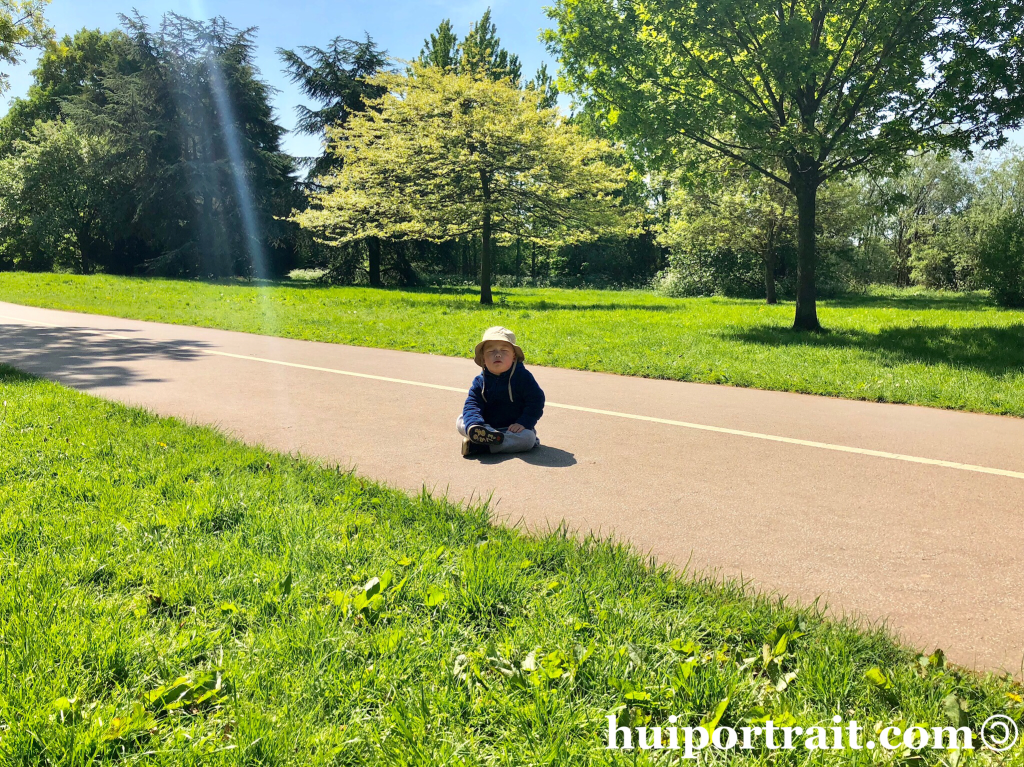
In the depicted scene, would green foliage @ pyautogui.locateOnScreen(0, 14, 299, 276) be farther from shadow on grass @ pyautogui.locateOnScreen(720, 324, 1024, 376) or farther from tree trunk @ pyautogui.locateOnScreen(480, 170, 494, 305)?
shadow on grass @ pyautogui.locateOnScreen(720, 324, 1024, 376)

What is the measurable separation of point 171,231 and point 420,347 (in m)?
30.9

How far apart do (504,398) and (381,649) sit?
3264 millimetres

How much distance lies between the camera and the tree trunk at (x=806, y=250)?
14.7 metres

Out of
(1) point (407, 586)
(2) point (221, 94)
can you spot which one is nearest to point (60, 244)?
(2) point (221, 94)

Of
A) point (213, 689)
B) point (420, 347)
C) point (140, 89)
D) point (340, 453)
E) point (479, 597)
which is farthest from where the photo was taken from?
point (140, 89)

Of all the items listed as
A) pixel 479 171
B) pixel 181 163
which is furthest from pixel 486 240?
pixel 181 163

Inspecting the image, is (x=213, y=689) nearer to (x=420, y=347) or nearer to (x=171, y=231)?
(x=420, y=347)

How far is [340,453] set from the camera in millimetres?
5410

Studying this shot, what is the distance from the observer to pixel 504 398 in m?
5.70

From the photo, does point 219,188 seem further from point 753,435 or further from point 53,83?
point 753,435

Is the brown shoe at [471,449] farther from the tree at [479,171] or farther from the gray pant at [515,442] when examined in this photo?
the tree at [479,171]

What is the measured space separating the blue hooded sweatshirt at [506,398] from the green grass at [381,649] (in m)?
1.86

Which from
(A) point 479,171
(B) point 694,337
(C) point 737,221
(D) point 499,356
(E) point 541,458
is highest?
(A) point 479,171

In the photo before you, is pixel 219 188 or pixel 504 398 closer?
pixel 504 398
